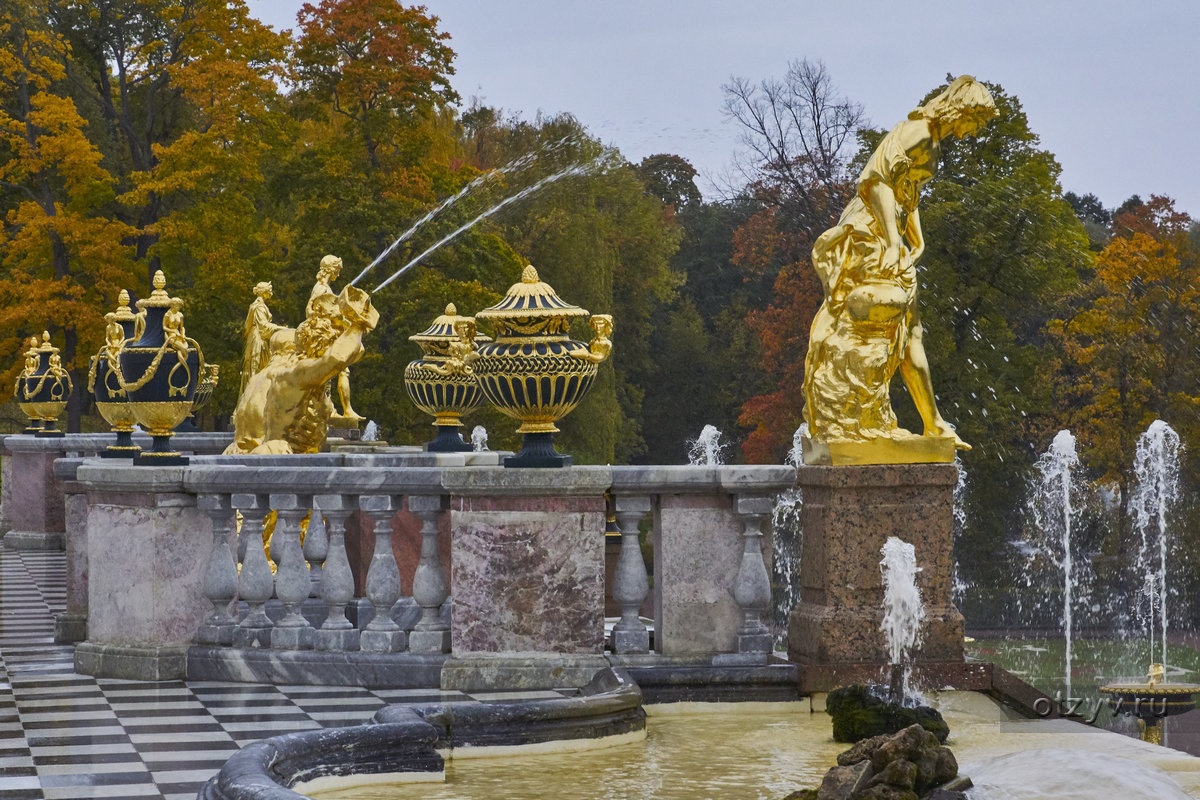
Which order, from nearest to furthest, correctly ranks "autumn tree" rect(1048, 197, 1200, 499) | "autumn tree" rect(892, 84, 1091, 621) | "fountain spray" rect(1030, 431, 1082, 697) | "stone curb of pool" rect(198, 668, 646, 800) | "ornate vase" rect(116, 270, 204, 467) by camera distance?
"stone curb of pool" rect(198, 668, 646, 800)
"ornate vase" rect(116, 270, 204, 467)
"autumn tree" rect(892, 84, 1091, 621)
"fountain spray" rect(1030, 431, 1082, 697)
"autumn tree" rect(1048, 197, 1200, 499)

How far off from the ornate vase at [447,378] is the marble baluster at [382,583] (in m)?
5.82

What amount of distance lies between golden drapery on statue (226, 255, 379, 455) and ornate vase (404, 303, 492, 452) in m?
1.23

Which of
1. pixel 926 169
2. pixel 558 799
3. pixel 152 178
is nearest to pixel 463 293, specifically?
pixel 152 178

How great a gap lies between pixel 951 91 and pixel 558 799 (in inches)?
174

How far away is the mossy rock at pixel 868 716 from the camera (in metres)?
6.90

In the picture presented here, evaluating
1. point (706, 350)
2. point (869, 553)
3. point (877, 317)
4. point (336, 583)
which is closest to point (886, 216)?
point (877, 317)

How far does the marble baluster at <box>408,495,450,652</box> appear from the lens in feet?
26.5

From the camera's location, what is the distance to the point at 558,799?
5770 millimetres

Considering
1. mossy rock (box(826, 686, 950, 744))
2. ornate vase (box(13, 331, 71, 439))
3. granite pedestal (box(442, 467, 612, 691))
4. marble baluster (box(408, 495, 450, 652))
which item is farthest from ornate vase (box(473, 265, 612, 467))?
ornate vase (box(13, 331, 71, 439))

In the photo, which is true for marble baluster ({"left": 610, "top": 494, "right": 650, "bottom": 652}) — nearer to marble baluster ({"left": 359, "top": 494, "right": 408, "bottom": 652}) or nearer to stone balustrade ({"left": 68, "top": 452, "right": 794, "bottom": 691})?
stone balustrade ({"left": 68, "top": 452, "right": 794, "bottom": 691})

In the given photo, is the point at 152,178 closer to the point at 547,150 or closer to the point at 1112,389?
the point at 547,150

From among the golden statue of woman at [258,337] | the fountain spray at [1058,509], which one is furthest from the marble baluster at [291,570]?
the fountain spray at [1058,509]

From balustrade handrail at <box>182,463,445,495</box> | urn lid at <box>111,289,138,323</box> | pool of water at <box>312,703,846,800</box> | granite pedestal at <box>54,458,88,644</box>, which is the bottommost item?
pool of water at <box>312,703,846,800</box>

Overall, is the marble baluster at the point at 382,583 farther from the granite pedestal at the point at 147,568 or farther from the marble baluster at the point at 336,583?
the granite pedestal at the point at 147,568
